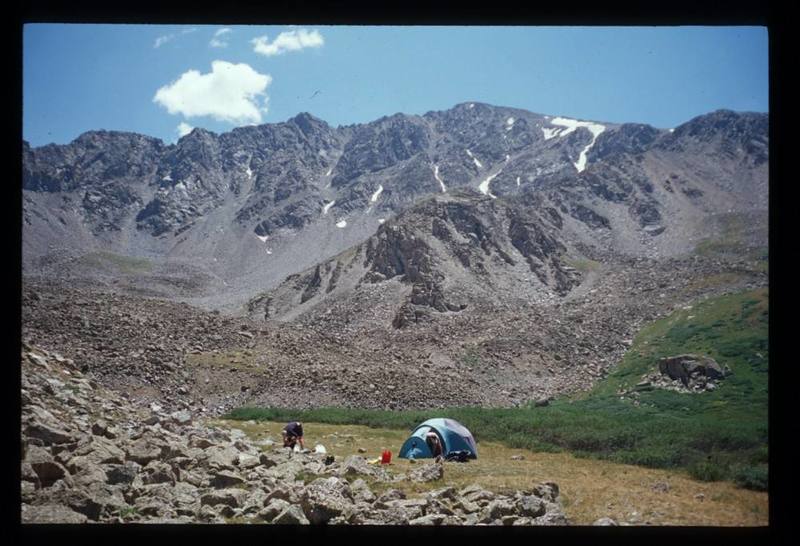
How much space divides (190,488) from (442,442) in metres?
7.47

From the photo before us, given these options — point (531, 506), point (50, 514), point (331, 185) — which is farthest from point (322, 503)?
point (331, 185)

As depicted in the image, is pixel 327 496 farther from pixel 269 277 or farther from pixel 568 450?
pixel 269 277

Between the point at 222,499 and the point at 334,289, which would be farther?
the point at 334,289

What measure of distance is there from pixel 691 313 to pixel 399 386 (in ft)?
65.8

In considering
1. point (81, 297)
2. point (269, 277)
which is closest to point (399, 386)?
point (81, 297)

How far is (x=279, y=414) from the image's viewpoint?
72.2 feet

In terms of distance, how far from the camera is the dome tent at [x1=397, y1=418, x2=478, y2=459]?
1470 cm

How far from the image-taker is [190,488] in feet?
28.2

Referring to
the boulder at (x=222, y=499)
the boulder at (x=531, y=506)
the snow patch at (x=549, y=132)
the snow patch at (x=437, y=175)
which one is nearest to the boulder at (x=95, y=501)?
the boulder at (x=222, y=499)

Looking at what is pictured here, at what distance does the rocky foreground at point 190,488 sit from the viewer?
7.32 meters

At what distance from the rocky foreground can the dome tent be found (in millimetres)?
3510

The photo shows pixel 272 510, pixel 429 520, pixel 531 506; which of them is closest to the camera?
pixel 429 520

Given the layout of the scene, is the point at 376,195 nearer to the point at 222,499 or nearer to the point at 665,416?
the point at 665,416

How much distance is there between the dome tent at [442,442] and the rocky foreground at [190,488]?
3510 mm
